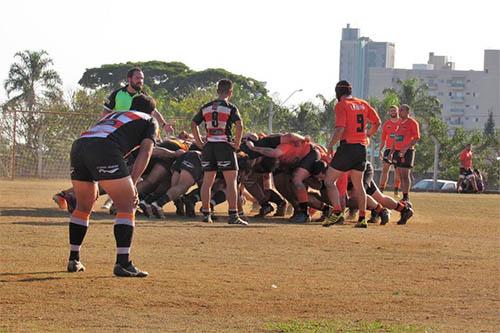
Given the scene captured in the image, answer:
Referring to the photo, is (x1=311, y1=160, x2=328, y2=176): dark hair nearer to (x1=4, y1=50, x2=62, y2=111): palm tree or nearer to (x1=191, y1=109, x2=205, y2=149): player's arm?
(x1=191, y1=109, x2=205, y2=149): player's arm

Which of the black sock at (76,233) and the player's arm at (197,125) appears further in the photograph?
the player's arm at (197,125)

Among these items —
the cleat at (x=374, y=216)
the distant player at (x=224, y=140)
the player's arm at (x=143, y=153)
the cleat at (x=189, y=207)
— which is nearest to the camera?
the player's arm at (x=143, y=153)

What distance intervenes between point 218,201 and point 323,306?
412 inches

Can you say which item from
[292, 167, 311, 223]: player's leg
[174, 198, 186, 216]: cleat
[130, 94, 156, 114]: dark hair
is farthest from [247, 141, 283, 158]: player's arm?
[130, 94, 156, 114]: dark hair

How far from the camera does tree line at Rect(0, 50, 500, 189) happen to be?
46938 millimetres

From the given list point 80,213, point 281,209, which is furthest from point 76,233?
point 281,209

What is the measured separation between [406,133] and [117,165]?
1464 centimetres

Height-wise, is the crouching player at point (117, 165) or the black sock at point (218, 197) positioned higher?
the crouching player at point (117, 165)

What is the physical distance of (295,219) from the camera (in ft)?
64.5

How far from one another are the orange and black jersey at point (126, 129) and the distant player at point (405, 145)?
1324 cm

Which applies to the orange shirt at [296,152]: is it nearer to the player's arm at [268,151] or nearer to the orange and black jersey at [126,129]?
the player's arm at [268,151]

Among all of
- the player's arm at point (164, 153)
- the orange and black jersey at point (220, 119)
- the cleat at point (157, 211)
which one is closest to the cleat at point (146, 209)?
the cleat at point (157, 211)

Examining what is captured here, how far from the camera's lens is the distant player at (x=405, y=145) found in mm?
24022

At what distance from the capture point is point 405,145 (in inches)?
962
